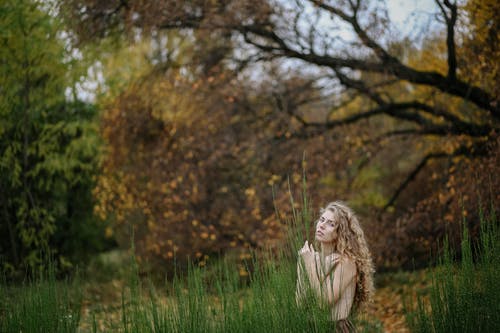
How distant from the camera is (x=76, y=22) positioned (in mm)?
8281

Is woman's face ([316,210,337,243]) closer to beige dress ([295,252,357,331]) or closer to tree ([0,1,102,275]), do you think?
beige dress ([295,252,357,331])

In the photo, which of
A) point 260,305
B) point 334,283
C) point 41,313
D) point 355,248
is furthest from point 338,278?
point 41,313

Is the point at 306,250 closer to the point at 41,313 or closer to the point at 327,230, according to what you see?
the point at 327,230

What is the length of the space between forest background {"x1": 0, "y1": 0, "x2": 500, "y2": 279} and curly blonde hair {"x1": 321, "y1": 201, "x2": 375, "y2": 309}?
12.4 ft

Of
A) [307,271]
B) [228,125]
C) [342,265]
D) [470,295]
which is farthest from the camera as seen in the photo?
[228,125]

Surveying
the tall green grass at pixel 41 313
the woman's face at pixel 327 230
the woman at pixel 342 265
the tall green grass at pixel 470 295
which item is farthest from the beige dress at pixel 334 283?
the tall green grass at pixel 41 313

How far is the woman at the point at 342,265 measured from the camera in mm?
2822

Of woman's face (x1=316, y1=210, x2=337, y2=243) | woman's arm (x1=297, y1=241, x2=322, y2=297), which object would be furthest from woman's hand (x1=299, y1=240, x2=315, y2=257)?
woman's face (x1=316, y1=210, x2=337, y2=243)

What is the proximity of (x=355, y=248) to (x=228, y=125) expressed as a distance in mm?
6179

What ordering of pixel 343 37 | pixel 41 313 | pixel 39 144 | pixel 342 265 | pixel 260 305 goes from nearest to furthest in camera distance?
pixel 260 305
pixel 342 265
pixel 41 313
pixel 343 37
pixel 39 144

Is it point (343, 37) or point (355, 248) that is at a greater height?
point (343, 37)

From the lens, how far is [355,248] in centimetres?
298

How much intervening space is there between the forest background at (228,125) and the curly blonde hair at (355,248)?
3792mm

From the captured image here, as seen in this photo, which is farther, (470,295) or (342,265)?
(470,295)
